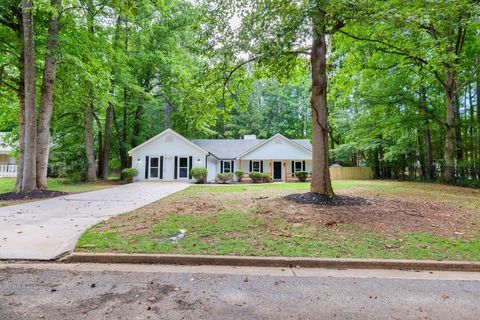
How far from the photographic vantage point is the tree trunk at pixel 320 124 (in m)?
8.39

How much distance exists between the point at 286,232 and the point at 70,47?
42.8ft

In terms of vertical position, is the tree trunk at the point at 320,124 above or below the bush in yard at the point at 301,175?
above

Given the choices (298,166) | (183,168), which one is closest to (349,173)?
(298,166)

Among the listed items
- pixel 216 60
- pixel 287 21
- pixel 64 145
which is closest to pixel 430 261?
pixel 287 21

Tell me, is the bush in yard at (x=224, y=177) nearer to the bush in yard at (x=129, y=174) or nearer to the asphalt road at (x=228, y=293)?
the bush in yard at (x=129, y=174)

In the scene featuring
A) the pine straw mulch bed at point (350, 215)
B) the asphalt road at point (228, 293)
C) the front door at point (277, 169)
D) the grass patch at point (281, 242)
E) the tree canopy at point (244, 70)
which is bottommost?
the asphalt road at point (228, 293)

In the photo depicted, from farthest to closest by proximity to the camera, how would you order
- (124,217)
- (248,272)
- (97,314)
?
(124,217), (248,272), (97,314)

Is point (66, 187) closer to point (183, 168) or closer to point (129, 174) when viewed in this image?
point (129, 174)

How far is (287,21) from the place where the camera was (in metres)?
6.03

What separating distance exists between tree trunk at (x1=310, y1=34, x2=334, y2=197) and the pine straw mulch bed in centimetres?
57

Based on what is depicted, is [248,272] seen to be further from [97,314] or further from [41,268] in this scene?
[41,268]

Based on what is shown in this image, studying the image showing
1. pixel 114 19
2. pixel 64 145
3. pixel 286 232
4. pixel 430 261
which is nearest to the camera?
pixel 430 261

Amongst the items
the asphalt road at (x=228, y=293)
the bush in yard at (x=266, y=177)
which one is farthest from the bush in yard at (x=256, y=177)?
the asphalt road at (x=228, y=293)

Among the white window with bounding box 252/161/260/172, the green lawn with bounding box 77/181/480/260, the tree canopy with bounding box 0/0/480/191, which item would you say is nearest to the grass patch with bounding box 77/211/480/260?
the green lawn with bounding box 77/181/480/260
